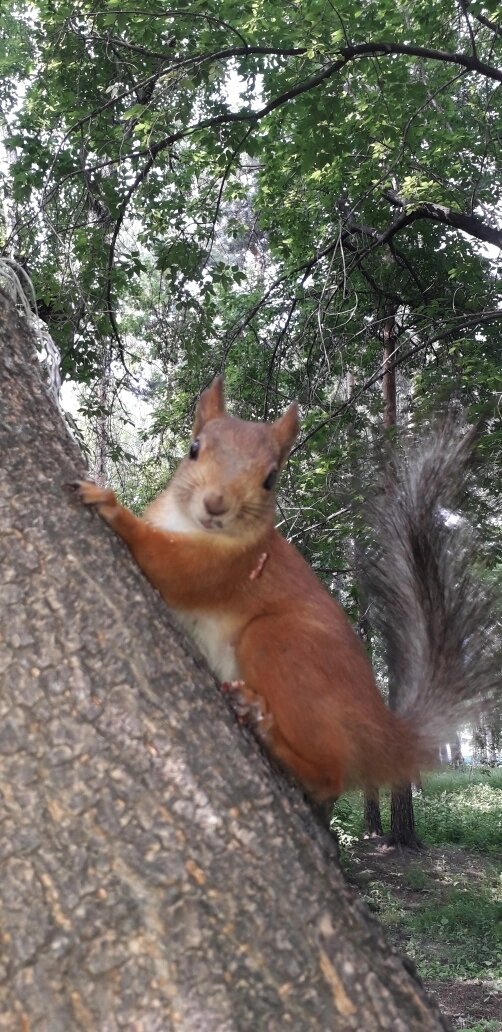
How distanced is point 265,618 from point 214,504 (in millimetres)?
344

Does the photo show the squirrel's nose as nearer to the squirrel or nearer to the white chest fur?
the squirrel

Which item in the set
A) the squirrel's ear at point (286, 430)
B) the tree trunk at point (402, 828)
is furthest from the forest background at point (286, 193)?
the tree trunk at point (402, 828)

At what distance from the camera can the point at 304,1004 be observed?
1.07 metres

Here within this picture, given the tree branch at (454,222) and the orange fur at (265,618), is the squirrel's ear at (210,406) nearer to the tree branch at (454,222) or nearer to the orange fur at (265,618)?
the orange fur at (265,618)

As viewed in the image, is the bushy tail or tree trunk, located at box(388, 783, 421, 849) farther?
tree trunk, located at box(388, 783, 421, 849)

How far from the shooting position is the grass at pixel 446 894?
26.4ft

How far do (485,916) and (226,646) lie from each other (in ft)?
30.6

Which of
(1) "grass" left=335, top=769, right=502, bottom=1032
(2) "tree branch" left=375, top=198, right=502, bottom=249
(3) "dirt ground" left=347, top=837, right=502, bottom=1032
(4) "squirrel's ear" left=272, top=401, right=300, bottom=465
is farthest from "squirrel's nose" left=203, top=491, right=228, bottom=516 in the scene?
(3) "dirt ground" left=347, top=837, right=502, bottom=1032

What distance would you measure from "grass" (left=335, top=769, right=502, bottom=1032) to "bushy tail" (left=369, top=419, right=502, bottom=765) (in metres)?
3.21

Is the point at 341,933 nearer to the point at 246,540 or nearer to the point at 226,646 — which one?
the point at 226,646

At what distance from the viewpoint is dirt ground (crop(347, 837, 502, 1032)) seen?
7.24m

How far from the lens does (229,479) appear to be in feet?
7.07

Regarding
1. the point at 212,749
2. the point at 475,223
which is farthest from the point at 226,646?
the point at 475,223

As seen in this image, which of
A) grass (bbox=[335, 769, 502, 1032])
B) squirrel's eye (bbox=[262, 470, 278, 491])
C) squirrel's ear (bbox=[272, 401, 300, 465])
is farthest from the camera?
grass (bbox=[335, 769, 502, 1032])
